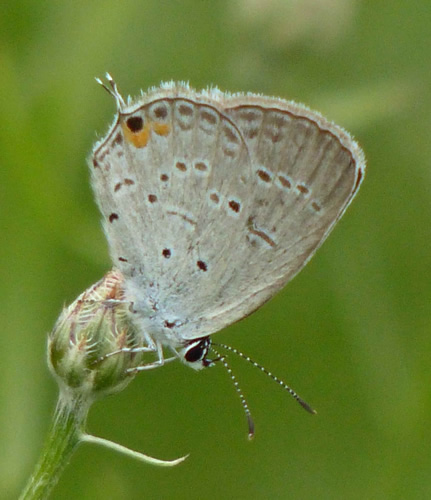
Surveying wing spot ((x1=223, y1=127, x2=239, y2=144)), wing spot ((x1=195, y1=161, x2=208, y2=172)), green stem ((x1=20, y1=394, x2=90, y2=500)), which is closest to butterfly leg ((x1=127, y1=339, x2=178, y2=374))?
green stem ((x1=20, y1=394, x2=90, y2=500))


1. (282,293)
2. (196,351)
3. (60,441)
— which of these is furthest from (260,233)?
(282,293)

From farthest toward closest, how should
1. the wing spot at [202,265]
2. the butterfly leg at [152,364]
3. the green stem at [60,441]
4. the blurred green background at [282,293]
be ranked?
the blurred green background at [282,293], the wing spot at [202,265], the butterfly leg at [152,364], the green stem at [60,441]

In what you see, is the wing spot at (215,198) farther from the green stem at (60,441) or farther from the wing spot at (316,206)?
the green stem at (60,441)

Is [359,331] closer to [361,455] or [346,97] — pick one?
[361,455]

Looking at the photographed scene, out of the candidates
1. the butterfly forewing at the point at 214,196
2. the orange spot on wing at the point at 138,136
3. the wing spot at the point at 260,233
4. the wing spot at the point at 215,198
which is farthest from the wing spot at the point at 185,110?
the wing spot at the point at 260,233

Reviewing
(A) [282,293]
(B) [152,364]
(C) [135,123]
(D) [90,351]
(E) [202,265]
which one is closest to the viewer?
(D) [90,351]

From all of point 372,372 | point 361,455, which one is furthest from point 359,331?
point 361,455

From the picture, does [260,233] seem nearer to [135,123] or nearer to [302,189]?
[302,189]
